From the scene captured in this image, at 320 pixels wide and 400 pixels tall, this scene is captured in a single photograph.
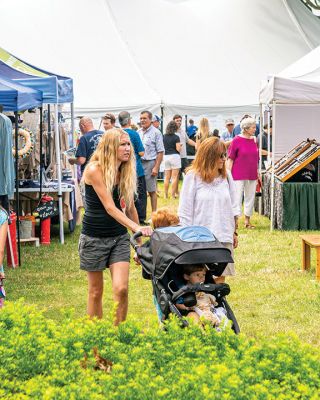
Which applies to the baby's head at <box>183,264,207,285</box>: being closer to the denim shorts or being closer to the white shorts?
the denim shorts

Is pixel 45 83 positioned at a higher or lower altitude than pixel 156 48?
lower

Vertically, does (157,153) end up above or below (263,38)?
below

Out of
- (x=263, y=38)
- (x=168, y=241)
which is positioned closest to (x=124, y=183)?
(x=168, y=241)

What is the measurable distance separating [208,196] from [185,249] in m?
1.71

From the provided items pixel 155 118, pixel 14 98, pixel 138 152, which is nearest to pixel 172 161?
pixel 155 118

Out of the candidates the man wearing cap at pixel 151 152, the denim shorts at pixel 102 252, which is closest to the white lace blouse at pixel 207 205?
the denim shorts at pixel 102 252

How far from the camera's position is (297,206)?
539 inches

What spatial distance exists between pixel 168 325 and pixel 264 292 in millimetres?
4921

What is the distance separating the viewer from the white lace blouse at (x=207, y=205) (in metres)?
6.79

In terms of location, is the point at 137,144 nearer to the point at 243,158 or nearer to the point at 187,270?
the point at 243,158

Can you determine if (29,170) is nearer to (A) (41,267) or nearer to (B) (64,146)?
(B) (64,146)

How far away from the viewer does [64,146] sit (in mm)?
14844

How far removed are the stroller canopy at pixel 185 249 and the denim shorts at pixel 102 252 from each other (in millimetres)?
943

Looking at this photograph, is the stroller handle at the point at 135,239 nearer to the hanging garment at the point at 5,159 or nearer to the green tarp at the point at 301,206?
the hanging garment at the point at 5,159
